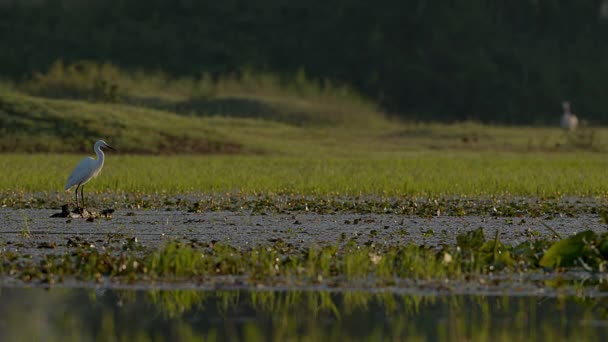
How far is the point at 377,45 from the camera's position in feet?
208

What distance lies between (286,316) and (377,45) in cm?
5490

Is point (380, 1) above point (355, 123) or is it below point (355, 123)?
above

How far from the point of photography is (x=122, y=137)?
3359cm

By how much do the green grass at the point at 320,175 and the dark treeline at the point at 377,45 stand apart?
1000 inches

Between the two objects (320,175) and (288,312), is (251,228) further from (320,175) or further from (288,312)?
(320,175)

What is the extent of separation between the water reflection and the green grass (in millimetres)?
10461

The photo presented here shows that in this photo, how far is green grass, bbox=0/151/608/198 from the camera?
21.1 metres

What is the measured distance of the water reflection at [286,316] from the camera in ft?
27.6

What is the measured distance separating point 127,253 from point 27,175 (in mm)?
11191

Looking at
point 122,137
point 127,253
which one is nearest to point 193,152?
point 122,137

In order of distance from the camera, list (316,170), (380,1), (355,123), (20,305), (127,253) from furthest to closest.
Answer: (380,1) → (355,123) → (316,170) → (127,253) → (20,305)

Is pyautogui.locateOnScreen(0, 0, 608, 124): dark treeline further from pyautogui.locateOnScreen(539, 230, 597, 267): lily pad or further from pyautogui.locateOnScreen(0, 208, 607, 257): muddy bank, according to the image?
pyautogui.locateOnScreen(539, 230, 597, 267): lily pad

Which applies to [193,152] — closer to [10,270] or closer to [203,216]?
[203,216]

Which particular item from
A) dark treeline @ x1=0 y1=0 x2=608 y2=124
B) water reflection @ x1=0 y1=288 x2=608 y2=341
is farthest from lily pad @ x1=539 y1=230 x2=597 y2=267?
dark treeline @ x1=0 y1=0 x2=608 y2=124
